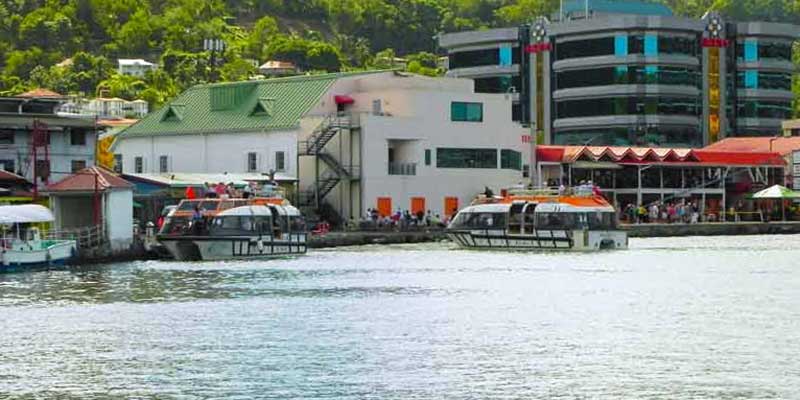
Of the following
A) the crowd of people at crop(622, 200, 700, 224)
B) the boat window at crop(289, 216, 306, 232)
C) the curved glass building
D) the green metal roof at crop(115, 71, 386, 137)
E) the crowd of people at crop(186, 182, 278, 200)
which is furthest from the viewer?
the curved glass building

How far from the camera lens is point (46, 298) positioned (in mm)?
57969

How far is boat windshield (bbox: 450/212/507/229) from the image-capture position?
90938 millimetres

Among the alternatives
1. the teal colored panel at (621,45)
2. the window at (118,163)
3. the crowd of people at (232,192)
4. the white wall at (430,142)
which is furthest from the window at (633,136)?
the crowd of people at (232,192)

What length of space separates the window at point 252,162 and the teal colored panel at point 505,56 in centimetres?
5406

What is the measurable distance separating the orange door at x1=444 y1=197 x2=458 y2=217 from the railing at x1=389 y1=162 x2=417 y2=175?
130 inches

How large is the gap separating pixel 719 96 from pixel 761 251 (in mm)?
67670

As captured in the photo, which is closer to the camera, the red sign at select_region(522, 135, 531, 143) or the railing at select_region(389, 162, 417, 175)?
the railing at select_region(389, 162, 417, 175)

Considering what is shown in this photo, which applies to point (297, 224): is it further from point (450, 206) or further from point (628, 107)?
point (628, 107)

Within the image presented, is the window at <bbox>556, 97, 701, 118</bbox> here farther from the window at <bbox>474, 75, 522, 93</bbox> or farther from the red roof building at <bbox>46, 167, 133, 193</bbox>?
the red roof building at <bbox>46, 167, 133, 193</bbox>

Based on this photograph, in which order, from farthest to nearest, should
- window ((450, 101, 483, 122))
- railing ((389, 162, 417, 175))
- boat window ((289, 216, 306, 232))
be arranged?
window ((450, 101, 483, 122))
railing ((389, 162, 417, 175))
boat window ((289, 216, 306, 232))

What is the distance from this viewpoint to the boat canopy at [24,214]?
72750 millimetres

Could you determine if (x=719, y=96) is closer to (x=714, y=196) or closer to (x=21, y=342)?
(x=714, y=196)

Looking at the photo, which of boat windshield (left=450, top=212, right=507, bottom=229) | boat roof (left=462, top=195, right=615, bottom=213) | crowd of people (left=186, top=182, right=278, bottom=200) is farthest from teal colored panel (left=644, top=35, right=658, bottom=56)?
crowd of people (left=186, top=182, right=278, bottom=200)

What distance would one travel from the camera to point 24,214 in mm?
74062
